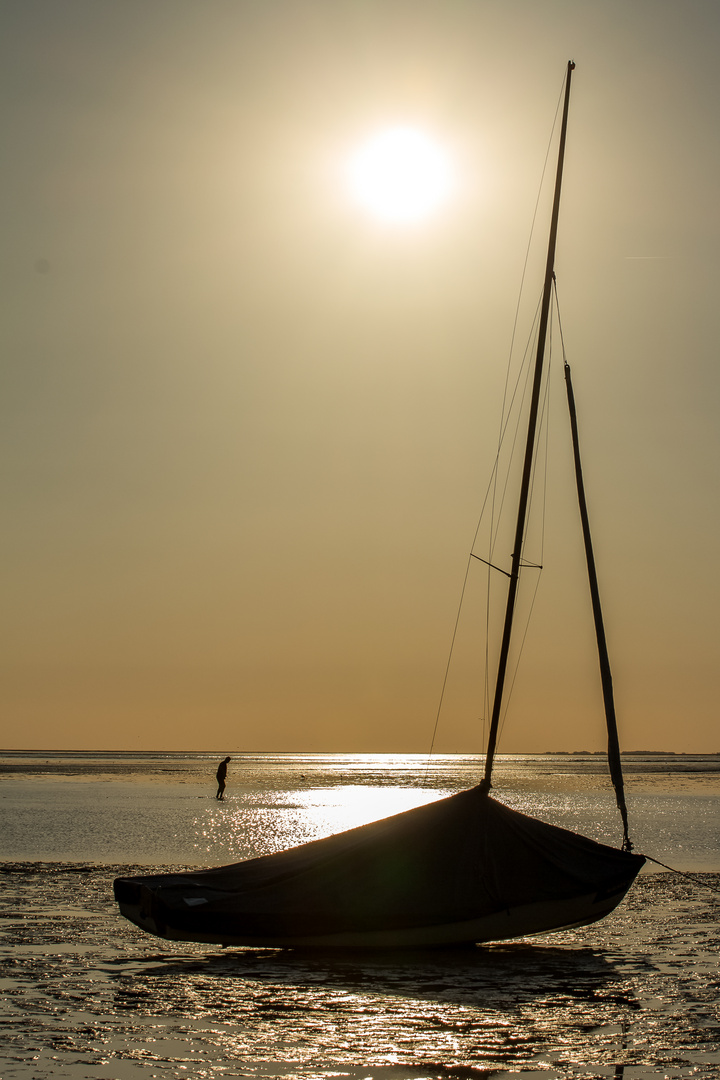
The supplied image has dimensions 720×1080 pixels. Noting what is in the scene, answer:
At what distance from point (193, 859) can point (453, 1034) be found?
51.8 ft

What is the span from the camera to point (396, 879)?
1634 cm

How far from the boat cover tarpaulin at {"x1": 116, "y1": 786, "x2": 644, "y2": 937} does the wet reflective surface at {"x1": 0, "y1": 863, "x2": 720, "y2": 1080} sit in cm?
67

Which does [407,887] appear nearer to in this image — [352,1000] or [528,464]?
[352,1000]

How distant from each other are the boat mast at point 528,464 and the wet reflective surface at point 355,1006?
3.49 meters

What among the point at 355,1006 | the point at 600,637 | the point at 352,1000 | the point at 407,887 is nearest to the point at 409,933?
the point at 407,887

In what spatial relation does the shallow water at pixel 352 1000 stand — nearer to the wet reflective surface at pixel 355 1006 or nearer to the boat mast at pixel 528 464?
the wet reflective surface at pixel 355 1006

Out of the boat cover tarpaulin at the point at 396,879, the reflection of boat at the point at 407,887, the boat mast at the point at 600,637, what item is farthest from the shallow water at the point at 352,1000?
the boat mast at the point at 600,637

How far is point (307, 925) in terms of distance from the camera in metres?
16.0

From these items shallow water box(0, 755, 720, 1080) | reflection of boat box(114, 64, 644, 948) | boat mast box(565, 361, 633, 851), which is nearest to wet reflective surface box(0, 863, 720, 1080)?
shallow water box(0, 755, 720, 1080)

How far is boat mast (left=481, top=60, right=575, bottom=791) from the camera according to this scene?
18.7 meters

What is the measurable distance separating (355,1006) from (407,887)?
3331 mm

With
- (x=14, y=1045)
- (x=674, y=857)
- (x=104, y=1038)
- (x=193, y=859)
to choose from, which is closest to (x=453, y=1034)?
(x=104, y=1038)

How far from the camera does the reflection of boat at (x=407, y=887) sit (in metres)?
16.1

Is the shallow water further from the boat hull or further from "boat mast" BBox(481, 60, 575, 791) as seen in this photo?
"boat mast" BBox(481, 60, 575, 791)
